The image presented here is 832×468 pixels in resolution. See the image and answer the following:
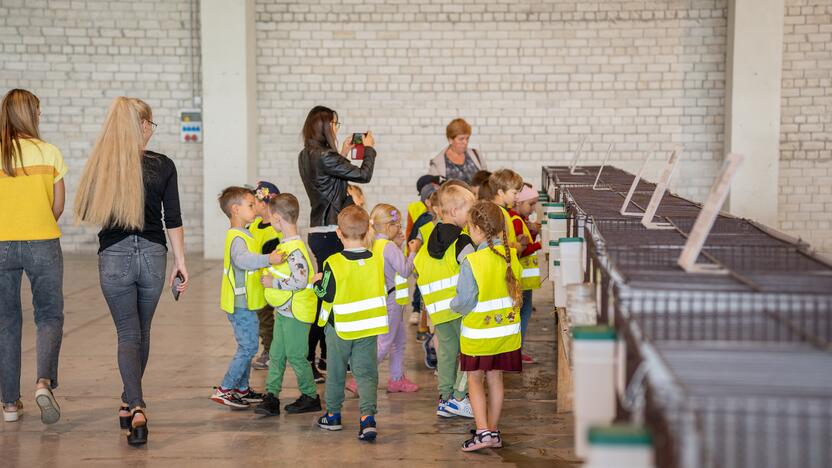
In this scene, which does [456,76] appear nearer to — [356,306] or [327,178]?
[327,178]

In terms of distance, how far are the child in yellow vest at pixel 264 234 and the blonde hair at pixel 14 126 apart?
1.32 m

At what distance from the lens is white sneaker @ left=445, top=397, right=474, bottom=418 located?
559 centimetres

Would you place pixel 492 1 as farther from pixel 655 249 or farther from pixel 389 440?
pixel 655 249

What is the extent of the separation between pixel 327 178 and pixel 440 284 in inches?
49.8

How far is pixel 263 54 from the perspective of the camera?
13594 millimetres

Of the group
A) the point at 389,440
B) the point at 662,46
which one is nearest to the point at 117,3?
the point at 662,46

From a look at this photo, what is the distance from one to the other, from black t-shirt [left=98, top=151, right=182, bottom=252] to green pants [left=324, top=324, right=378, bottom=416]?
1003mm

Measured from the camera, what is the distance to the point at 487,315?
4895 millimetres

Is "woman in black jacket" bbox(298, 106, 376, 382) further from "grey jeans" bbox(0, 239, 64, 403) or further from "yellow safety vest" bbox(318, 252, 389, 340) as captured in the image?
"grey jeans" bbox(0, 239, 64, 403)

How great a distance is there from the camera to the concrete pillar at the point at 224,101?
13.0 meters

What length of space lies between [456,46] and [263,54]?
8.62ft

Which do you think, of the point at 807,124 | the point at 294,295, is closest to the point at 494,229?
the point at 294,295

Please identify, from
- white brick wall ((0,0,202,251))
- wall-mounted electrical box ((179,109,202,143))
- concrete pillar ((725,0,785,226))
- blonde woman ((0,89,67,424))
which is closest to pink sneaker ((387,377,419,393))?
blonde woman ((0,89,67,424))

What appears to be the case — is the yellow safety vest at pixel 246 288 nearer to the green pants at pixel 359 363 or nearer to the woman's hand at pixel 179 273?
the woman's hand at pixel 179 273
